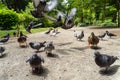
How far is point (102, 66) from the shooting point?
25.9 feet

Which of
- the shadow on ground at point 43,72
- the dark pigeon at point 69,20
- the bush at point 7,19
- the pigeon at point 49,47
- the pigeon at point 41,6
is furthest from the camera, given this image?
the bush at point 7,19

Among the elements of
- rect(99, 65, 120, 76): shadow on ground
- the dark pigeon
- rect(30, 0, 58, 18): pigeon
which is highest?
rect(30, 0, 58, 18): pigeon

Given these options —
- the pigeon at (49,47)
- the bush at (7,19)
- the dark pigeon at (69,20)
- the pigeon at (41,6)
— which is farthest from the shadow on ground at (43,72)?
the bush at (7,19)

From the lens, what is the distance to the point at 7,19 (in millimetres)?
26891

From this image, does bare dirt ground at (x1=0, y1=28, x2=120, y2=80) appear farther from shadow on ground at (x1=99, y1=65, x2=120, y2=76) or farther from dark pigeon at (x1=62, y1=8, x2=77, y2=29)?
dark pigeon at (x1=62, y1=8, x2=77, y2=29)

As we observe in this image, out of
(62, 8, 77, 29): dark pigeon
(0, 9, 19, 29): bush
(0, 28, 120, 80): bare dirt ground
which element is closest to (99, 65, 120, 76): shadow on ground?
(0, 28, 120, 80): bare dirt ground

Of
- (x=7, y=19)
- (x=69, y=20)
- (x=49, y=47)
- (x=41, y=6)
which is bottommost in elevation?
A: (x=7, y=19)

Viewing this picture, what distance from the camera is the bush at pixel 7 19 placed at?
87.2 ft

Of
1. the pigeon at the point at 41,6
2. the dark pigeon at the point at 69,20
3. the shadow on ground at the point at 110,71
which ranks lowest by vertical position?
the shadow on ground at the point at 110,71

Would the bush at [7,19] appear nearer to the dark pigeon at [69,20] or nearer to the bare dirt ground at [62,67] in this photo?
the bare dirt ground at [62,67]

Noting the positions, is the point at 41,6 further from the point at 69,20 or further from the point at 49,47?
the point at 49,47

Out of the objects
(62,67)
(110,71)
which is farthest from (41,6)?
(110,71)

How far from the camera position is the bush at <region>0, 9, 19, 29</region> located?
26.6 metres

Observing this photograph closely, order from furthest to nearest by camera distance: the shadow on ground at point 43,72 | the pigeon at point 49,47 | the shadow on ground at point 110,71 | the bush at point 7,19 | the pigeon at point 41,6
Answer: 1. the bush at point 7,19
2. the pigeon at point 41,6
3. the pigeon at point 49,47
4. the shadow on ground at point 43,72
5. the shadow on ground at point 110,71
